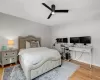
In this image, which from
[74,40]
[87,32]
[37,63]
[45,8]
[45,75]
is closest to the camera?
[37,63]

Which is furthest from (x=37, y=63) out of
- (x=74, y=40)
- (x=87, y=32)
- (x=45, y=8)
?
(x=87, y=32)

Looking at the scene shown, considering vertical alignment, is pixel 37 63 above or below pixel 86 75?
above

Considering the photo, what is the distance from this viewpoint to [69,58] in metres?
4.46

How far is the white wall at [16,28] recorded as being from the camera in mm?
3451

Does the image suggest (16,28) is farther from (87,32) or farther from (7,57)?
(87,32)

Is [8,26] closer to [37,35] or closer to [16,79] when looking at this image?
[37,35]

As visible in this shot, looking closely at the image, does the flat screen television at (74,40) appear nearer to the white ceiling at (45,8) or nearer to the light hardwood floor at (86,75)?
the white ceiling at (45,8)

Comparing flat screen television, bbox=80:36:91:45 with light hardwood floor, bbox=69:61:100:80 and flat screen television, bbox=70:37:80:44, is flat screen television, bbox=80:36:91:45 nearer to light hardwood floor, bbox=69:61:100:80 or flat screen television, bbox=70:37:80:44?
flat screen television, bbox=70:37:80:44

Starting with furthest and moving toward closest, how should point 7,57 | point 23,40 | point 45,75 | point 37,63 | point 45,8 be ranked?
point 23,40, point 7,57, point 45,8, point 45,75, point 37,63

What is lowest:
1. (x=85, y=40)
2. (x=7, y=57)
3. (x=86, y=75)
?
(x=86, y=75)

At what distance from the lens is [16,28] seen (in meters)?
3.87

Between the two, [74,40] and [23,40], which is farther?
[74,40]

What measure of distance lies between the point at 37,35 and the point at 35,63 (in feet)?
9.40

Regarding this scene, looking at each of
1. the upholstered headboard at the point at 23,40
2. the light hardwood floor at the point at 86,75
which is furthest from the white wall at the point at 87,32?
the upholstered headboard at the point at 23,40
